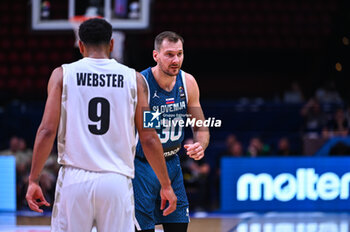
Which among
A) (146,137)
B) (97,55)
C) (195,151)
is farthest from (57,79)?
(195,151)

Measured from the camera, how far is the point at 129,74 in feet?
10.5

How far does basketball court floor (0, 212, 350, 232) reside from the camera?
778cm

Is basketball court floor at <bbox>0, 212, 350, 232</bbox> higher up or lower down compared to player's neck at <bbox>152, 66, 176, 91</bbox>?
lower down

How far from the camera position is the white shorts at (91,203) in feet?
9.89

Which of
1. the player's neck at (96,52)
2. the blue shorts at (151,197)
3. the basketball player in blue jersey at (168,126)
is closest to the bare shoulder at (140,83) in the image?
the player's neck at (96,52)

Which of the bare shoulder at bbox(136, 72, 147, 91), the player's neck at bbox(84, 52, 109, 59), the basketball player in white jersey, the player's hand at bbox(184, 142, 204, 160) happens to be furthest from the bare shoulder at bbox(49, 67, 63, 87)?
the player's hand at bbox(184, 142, 204, 160)

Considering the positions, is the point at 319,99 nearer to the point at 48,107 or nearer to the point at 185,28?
the point at 185,28

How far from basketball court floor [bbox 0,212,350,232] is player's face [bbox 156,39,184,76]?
11.7 feet

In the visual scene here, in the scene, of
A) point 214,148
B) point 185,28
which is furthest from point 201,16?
point 214,148

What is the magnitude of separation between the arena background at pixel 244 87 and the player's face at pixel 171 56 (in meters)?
5.43

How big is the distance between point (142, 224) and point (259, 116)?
25.7ft

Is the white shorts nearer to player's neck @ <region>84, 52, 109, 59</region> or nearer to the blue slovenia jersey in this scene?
player's neck @ <region>84, 52, 109, 59</region>

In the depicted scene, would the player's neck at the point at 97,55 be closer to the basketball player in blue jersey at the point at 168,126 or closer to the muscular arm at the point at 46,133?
the muscular arm at the point at 46,133

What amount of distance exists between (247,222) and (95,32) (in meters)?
5.92
